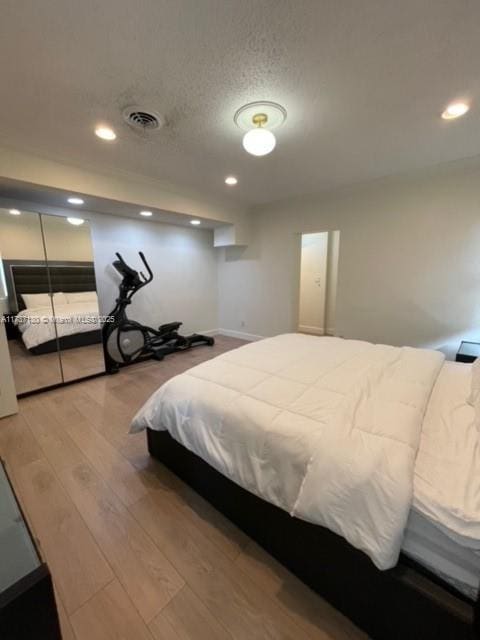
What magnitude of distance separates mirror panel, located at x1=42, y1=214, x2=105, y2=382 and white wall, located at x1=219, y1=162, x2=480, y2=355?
2.78m

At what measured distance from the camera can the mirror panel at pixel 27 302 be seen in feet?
8.55

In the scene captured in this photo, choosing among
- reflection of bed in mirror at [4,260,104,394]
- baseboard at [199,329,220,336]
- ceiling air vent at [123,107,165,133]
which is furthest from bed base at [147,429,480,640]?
baseboard at [199,329,220,336]

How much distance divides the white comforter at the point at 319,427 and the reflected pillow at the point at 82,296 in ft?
7.04

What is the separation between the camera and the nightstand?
2.36 meters

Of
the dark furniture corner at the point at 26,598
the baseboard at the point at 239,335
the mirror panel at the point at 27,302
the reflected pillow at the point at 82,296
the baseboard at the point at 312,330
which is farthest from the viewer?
the baseboard at the point at 312,330

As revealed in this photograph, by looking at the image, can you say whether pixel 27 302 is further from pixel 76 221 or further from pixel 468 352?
pixel 468 352

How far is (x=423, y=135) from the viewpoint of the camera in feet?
7.01

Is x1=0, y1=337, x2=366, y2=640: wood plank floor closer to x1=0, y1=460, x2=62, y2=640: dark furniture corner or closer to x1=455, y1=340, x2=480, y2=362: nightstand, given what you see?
x1=0, y1=460, x2=62, y2=640: dark furniture corner

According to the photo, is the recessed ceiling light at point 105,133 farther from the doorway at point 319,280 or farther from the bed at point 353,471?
the doorway at point 319,280

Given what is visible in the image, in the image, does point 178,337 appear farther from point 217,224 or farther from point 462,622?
point 462,622

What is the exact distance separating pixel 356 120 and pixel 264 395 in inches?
82.0

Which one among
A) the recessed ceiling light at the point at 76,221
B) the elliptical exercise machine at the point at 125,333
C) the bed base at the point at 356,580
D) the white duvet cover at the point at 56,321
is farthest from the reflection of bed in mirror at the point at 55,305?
the bed base at the point at 356,580

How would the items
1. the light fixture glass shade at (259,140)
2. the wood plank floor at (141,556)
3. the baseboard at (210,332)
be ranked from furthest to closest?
the baseboard at (210,332) < the light fixture glass shade at (259,140) < the wood plank floor at (141,556)

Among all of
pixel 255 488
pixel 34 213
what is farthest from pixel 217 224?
pixel 255 488
